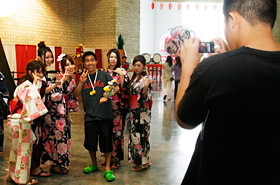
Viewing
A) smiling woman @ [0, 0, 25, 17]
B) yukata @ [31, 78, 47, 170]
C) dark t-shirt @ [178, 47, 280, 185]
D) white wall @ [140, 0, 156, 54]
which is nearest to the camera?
dark t-shirt @ [178, 47, 280, 185]

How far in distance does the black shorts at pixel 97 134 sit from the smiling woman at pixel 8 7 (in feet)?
25.0

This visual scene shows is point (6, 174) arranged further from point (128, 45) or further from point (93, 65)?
point (128, 45)

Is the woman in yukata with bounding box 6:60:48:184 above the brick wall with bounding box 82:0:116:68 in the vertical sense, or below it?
below

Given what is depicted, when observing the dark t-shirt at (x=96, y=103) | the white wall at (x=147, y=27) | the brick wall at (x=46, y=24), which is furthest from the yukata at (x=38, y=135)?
the white wall at (x=147, y=27)

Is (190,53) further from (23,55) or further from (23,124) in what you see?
(23,55)

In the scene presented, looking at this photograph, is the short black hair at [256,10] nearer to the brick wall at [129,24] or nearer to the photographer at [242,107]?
the photographer at [242,107]

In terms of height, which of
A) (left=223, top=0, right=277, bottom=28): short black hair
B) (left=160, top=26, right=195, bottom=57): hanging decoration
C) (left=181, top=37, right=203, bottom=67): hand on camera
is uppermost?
(left=160, top=26, right=195, bottom=57): hanging decoration

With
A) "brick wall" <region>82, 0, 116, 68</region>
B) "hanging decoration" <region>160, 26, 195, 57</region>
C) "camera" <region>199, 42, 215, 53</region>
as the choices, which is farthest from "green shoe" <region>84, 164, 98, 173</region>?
"hanging decoration" <region>160, 26, 195, 57</region>

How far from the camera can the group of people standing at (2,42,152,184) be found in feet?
11.1

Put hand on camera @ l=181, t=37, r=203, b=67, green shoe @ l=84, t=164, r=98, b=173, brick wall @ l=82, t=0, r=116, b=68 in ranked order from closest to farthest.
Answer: hand on camera @ l=181, t=37, r=203, b=67 → green shoe @ l=84, t=164, r=98, b=173 → brick wall @ l=82, t=0, r=116, b=68

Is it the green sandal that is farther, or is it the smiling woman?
the smiling woman

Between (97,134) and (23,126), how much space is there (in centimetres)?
87

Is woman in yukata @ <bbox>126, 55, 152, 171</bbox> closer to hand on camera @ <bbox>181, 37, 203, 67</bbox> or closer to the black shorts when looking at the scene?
the black shorts

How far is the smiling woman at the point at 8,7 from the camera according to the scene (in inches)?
388
